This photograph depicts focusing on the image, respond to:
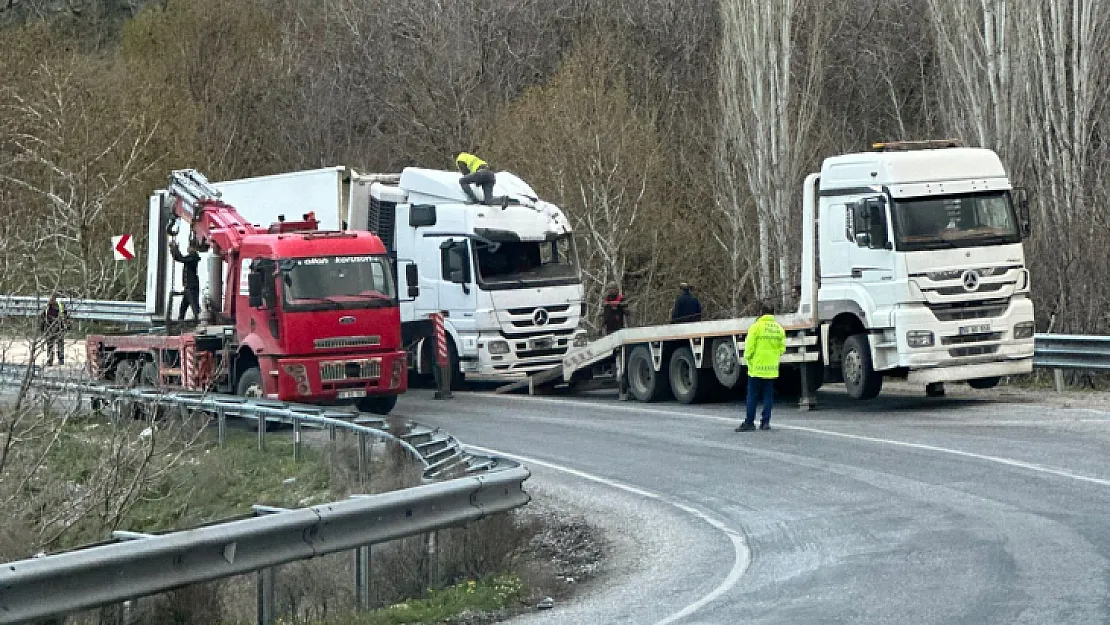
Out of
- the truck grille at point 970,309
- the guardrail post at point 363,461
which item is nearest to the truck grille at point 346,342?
the guardrail post at point 363,461

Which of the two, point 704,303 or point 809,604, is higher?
point 704,303

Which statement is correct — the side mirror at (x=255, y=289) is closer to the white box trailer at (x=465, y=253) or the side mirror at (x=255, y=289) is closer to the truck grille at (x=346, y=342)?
the truck grille at (x=346, y=342)

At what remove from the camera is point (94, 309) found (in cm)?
3209

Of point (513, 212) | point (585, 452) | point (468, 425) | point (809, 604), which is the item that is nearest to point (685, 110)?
point (513, 212)

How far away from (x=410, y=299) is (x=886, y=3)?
2193 centimetres

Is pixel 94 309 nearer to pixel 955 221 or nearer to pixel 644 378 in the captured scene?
pixel 644 378

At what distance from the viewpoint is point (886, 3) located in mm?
42469

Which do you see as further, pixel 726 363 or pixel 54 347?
pixel 726 363

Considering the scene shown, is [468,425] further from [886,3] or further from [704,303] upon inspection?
[886,3]

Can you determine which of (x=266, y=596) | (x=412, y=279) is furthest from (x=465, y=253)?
(x=266, y=596)

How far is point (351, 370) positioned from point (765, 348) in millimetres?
5895

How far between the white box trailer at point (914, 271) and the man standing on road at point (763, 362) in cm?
178

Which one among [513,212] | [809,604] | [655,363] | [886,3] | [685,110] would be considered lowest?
[809,604]

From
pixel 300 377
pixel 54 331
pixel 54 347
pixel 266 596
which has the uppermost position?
pixel 54 331
